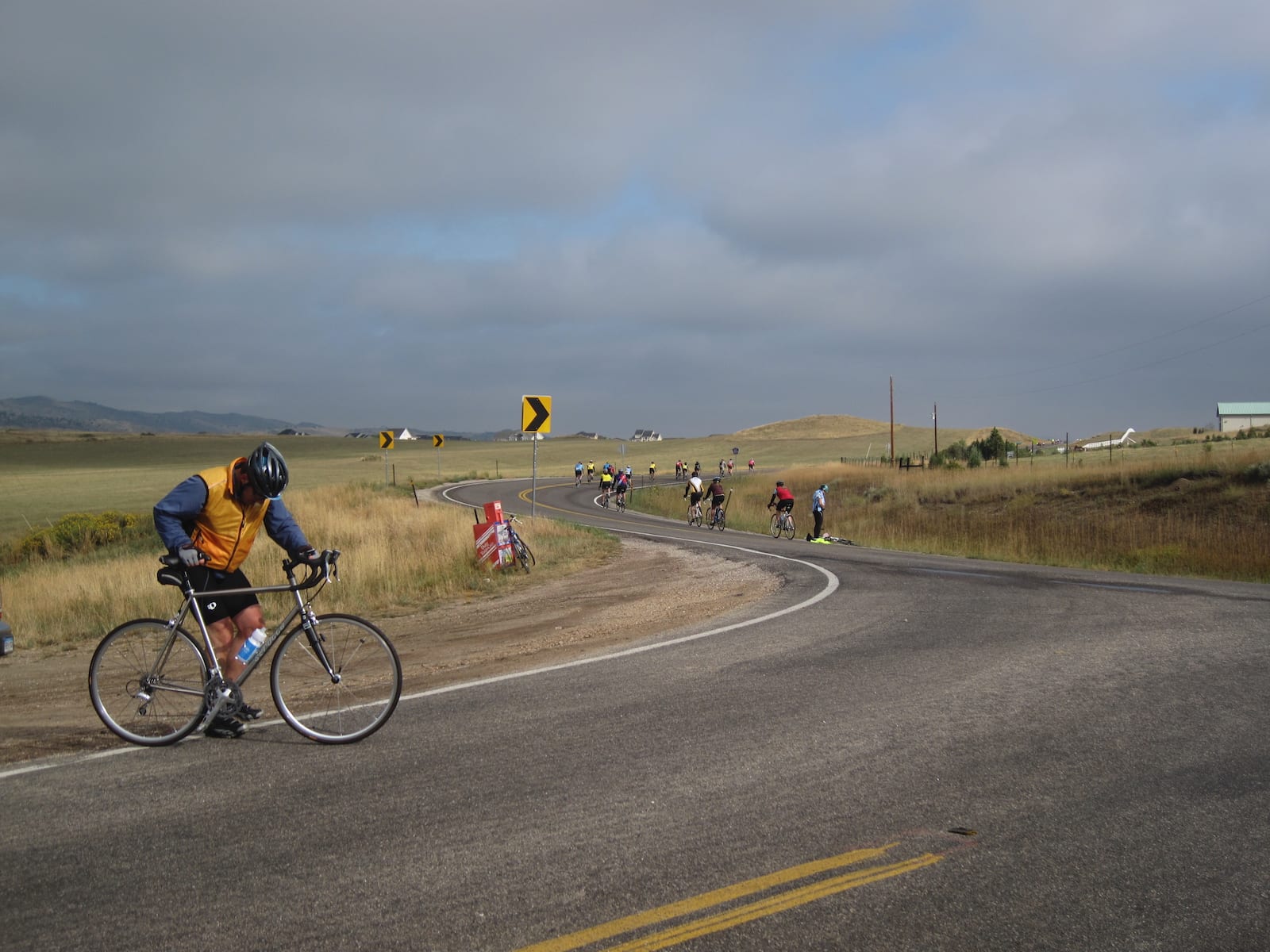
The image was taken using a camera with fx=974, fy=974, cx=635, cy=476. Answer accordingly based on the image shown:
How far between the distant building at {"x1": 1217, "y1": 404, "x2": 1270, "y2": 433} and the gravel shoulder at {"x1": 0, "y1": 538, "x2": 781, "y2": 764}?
395ft

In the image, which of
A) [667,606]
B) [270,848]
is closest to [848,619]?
[667,606]

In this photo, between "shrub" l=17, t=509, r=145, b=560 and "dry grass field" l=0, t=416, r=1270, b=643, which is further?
"shrub" l=17, t=509, r=145, b=560

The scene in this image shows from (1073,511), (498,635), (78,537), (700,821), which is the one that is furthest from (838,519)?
(700,821)

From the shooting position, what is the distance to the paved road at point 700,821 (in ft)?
12.3

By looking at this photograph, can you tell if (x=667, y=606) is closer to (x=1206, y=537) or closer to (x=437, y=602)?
(x=437, y=602)

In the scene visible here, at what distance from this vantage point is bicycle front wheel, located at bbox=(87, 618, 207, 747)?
6.23 metres

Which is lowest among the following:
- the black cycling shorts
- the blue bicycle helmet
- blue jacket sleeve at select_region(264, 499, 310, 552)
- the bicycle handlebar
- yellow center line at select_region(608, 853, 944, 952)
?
yellow center line at select_region(608, 853, 944, 952)

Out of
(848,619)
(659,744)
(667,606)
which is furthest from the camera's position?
(667,606)

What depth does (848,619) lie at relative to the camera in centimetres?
1097

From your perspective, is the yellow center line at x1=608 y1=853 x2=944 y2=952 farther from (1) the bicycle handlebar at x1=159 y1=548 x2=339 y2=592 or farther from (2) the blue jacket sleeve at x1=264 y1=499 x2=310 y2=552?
(2) the blue jacket sleeve at x1=264 y1=499 x2=310 y2=552

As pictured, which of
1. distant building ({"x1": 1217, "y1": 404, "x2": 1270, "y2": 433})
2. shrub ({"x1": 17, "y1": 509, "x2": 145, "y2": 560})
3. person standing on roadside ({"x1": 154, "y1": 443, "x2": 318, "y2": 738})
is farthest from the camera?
distant building ({"x1": 1217, "y1": 404, "x2": 1270, "y2": 433})

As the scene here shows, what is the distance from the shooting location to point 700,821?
15.4 feet

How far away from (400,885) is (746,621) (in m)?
7.36

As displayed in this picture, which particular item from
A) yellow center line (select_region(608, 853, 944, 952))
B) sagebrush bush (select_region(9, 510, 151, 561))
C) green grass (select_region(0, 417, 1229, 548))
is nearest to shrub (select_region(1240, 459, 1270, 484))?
green grass (select_region(0, 417, 1229, 548))
